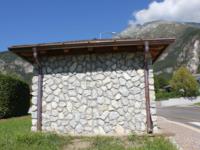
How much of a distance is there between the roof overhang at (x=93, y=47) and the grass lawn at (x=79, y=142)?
3078mm

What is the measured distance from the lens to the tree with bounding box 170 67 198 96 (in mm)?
61062

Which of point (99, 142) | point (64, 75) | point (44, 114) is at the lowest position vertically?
point (99, 142)

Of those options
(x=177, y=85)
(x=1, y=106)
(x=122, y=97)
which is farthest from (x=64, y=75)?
(x=177, y=85)

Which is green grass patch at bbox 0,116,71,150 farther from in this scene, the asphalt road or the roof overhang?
the asphalt road

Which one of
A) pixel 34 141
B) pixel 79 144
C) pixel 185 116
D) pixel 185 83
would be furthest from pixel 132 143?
pixel 185 83

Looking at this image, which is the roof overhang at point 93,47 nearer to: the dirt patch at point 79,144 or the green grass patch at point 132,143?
the green grass patch at point 132,143

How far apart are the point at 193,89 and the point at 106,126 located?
50744 millimetres

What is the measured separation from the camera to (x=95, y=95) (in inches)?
515

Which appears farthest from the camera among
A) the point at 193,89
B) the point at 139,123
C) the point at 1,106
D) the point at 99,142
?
the point at 193,89

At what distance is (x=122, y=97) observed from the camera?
12930mm

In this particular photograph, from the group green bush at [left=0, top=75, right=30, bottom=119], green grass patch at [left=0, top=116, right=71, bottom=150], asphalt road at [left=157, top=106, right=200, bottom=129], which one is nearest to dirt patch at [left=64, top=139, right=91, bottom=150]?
green grass patch at [left=0, top=116, right=71, bottom=150]

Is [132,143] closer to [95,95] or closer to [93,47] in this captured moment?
[95,95]

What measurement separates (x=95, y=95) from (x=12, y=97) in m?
11.2

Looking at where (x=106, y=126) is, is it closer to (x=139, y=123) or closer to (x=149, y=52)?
(x=139, y=123)
